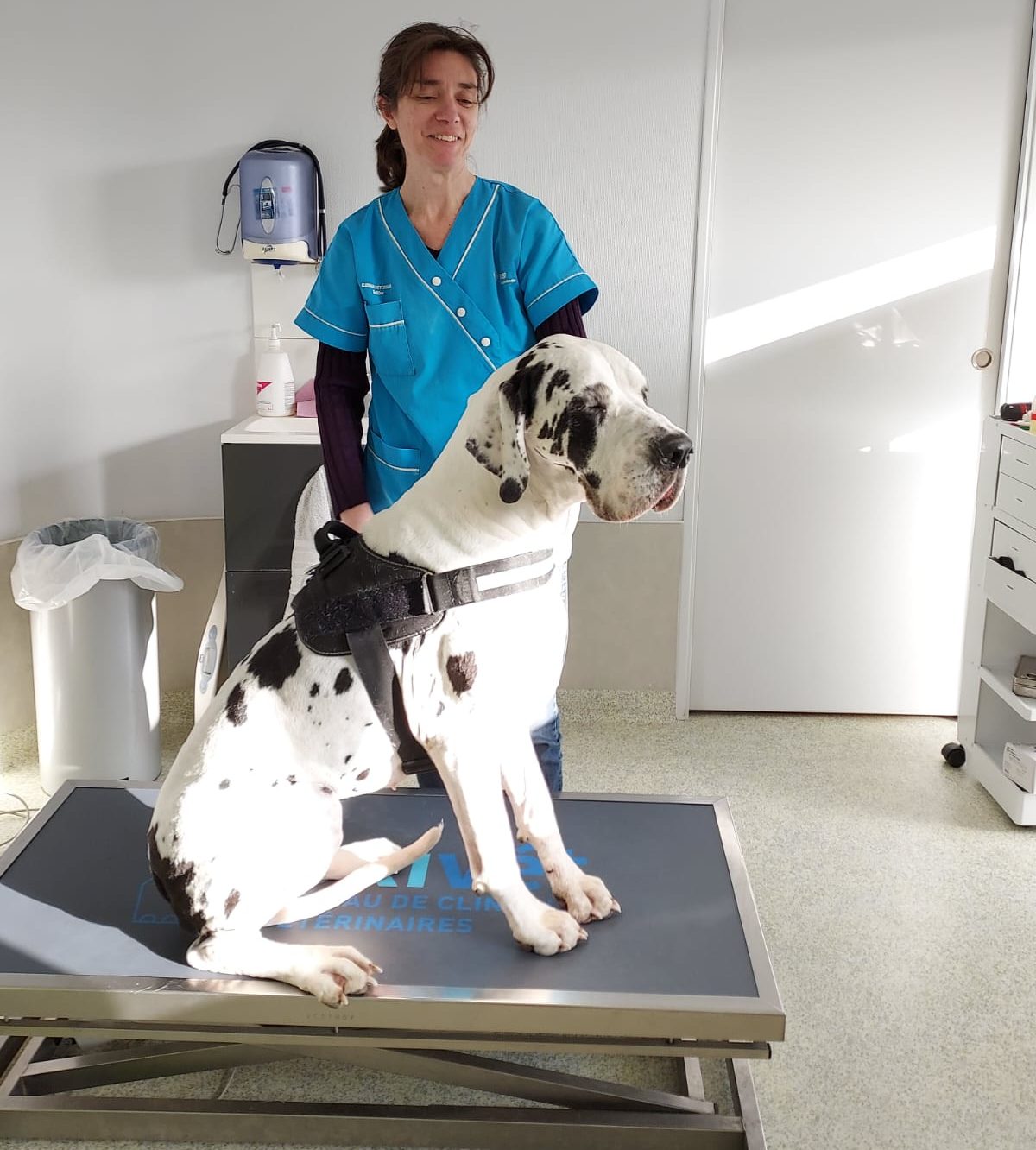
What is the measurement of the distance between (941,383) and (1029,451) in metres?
0.69

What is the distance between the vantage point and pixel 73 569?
9.73 feet

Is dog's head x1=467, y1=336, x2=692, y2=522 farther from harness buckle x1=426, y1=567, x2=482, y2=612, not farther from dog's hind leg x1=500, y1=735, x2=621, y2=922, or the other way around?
dog's hind leg x1=500, y1=735, x2=621, y2=922

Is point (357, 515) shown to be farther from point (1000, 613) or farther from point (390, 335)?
point (1000, 613)

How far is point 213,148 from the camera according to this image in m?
3.30

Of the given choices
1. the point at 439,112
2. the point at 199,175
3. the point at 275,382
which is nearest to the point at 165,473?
the point at 275,382

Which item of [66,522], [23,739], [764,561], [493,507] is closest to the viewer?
[493,507]

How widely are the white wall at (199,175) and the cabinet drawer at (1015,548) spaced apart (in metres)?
1.04

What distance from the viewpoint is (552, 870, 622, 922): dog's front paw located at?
5.72 ft

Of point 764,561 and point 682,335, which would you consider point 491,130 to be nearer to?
point 682,335

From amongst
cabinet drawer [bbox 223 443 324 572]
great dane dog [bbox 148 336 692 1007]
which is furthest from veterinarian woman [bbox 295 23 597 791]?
cabinet drawer [bbox 223 443 324 572]

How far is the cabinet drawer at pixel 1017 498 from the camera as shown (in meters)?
2.88

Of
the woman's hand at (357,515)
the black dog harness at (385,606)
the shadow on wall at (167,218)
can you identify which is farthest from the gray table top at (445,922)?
the shadow on wall at (167,218)

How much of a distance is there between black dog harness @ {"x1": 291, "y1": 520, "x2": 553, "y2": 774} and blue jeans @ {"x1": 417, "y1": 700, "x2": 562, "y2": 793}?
0.68 meters

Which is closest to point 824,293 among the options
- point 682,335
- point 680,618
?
point 682,335
